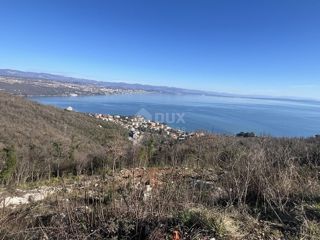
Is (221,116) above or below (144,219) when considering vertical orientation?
below

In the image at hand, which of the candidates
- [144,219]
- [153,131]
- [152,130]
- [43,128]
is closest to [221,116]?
[43,128]

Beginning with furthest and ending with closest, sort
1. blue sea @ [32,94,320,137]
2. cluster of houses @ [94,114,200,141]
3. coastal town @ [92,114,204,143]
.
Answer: blue sea @ [32,94,320,137]
cluster of houses @ [94,114,200,141]
coastal town @ [92,114,204,143]

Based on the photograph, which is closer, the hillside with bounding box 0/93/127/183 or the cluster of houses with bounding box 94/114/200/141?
the cluster of houses with bounding box 94/114/200/141

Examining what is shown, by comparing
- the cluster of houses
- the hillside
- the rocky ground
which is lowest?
the hillside

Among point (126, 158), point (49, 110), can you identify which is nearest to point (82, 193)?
point (126, 158)

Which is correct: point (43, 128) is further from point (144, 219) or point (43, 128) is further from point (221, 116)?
point (221, 116)

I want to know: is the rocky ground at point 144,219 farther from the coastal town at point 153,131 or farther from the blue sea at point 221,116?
the blue sea at point 221,116

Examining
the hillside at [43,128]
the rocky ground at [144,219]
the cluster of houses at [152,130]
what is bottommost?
the hillside at [43,128]

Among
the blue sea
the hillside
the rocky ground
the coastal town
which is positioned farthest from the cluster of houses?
the rocky ground

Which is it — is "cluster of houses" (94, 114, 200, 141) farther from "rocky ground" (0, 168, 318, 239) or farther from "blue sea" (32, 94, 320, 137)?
"rocky ground" (0, 168, 318, 239)

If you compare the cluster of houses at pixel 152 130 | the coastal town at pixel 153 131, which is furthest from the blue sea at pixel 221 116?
the cluster of houses at pixel 152 130

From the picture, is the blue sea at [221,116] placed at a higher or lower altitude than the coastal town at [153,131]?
lower

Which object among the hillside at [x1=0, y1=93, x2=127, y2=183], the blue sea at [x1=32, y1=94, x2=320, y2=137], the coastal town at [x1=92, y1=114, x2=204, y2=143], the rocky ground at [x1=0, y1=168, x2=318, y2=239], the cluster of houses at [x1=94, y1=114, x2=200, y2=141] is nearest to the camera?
the rocky ground at [x1=0, y1=168, x2=318, y2=239]
